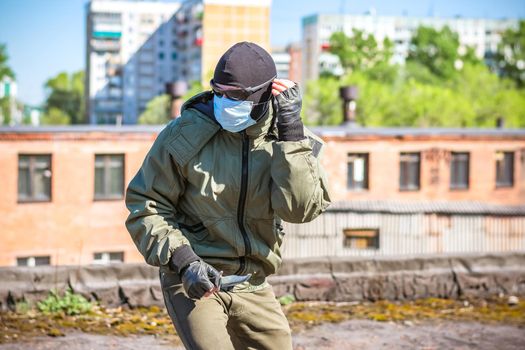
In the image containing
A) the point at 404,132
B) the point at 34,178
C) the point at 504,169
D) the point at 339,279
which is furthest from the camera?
the point at 504,169

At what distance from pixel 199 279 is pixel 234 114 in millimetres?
725

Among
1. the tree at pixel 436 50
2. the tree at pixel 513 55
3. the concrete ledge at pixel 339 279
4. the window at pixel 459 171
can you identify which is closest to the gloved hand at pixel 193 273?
the concrete ledge at pixel 339 279

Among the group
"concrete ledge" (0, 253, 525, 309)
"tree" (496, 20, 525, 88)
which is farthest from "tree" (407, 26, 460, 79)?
"concrete ledge" (0, 253, 525, 309)

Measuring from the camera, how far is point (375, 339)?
23.6 ft

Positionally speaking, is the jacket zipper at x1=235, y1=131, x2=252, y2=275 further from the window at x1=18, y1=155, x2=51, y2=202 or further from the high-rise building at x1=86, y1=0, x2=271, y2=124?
the high-rise building at x1=86, y1=0, x2=271, y2=124

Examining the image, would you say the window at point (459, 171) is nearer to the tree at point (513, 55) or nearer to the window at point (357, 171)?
the window at point (357, 171)

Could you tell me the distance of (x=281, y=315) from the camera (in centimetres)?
423

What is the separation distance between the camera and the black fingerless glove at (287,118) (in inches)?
152

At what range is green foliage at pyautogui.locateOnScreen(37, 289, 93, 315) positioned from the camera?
25.3 ft

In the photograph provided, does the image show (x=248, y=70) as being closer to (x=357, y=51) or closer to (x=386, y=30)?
(x=357, y=51)

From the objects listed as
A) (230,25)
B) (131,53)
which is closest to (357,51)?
(230,25)

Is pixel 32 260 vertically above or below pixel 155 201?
below

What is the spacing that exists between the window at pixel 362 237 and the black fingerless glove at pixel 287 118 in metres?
17.2

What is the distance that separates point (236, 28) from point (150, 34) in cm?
4590
